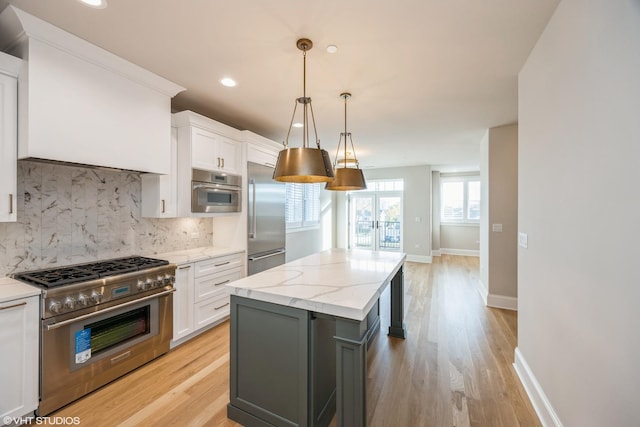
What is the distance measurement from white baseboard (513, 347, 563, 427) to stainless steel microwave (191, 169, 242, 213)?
3.30 meters

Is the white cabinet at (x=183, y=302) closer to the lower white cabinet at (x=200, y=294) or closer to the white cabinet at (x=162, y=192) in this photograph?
the lower white cabinet at (x=200, y=294)

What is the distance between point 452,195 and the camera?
8500 mm

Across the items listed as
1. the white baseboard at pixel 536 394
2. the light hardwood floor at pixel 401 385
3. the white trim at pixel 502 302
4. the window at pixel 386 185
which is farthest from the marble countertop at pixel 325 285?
the window at pixel 386 185

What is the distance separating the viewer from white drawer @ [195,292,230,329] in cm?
290

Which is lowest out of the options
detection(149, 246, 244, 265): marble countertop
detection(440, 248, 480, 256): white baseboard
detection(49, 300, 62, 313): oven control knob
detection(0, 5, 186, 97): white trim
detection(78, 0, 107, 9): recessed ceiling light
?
detection(440, 248, 480, 256): white baseboard

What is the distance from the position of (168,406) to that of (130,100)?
248 centimetres

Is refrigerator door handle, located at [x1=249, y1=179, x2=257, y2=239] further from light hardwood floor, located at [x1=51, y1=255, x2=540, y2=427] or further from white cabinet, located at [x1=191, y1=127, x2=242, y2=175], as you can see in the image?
light hardwood floor, located at [x1=51, y1=255, x2=540, y2=427]

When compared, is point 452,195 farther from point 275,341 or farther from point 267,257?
point 275,341

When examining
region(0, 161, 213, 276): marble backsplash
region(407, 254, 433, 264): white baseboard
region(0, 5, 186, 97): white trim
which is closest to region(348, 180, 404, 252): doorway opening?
region(407, 254, 433, 264): white baseboard

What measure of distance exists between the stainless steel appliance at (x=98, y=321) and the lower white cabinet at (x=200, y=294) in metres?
0.12

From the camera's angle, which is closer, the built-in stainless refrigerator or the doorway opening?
the built-in stainless refrigerator

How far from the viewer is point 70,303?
74.2 inches

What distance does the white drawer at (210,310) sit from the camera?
2904mm

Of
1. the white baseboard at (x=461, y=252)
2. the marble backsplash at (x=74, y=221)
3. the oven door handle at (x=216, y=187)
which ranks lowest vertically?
the white baseboard at (x=461, y=252)
